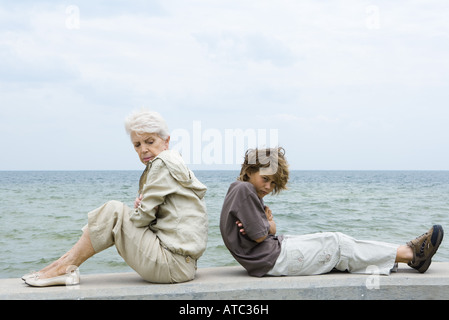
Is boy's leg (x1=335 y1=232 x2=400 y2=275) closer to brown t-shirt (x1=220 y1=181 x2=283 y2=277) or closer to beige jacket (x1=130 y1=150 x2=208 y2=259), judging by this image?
brown t-shirt (x1=220 y1=181 x2=283 y2=277)

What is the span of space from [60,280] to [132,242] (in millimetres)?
514

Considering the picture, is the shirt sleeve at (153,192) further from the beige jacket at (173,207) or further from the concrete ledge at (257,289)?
the concrete ledge at (257,289)

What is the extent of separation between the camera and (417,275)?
321 cm

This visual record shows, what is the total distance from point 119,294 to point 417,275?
6.05ft

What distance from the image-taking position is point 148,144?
3.08 metres

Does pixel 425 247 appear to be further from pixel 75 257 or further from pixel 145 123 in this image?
pixel 75 257

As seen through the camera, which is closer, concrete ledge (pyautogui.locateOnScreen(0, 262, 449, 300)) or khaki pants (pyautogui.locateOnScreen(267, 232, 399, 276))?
concrete ledge (pyautogui.locateOnScreen(0, 262, 449, 300))

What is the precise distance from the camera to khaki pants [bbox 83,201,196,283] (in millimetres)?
2914

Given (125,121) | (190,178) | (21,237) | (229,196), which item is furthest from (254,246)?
(21,237)

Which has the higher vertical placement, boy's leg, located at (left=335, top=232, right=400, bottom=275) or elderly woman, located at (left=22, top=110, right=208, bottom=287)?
elderly woman, located at (left=22, top=110, right=208, bottom=287)

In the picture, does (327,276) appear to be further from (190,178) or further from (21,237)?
(21,237)

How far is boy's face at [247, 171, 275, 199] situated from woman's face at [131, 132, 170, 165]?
0.62m

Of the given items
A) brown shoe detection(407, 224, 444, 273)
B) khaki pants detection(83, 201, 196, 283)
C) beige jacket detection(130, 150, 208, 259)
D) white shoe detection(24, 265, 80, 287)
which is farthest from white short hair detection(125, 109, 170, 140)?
brown shoe detection(407, 224, 444, 273)

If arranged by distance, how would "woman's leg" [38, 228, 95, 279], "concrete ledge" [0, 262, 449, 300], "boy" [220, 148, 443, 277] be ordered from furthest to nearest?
"boy" [220, 148, 443, 277], "woman's leg" [38, 228, 95, 279], "concrete ledge" [0, 262, 449, 300]
